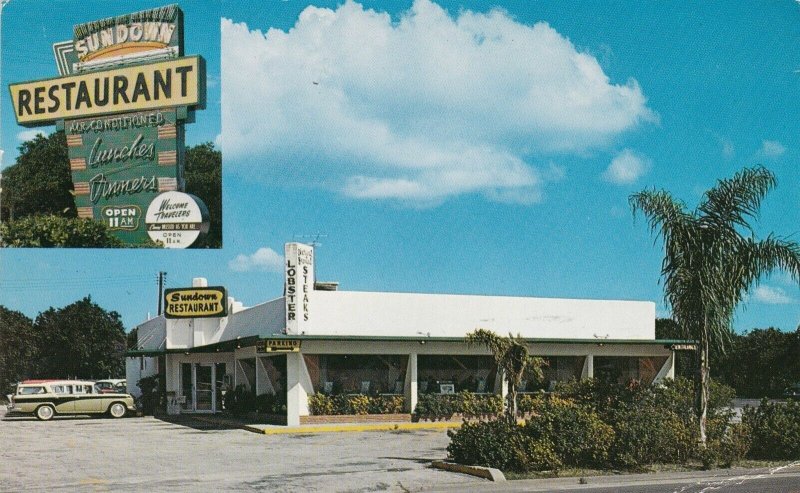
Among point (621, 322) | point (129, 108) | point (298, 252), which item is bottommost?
point (621, 322)

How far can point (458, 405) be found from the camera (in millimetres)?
31609

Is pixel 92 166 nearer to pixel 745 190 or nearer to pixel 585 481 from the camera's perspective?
pixel 585 481

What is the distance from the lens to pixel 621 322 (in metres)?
35.2

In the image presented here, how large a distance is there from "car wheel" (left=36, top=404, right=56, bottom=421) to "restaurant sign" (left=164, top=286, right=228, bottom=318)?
5874mm

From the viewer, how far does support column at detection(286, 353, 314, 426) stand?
29516 mm

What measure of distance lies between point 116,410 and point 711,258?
27453 millimetres

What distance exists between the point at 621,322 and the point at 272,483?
21267 mm

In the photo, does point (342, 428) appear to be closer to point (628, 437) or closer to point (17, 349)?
point (628, 437)

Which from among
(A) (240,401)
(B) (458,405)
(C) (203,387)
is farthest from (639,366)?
(C) (203,387)

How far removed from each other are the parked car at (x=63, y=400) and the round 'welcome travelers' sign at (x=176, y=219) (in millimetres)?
22854

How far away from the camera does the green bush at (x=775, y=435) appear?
Answer: 66.2 feet

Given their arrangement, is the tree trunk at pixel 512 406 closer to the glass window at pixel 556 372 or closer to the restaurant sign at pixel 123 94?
the restaurant sign at pixel 123 94

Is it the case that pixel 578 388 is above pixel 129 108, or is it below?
below

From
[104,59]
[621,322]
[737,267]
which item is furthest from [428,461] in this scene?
[621,322]
